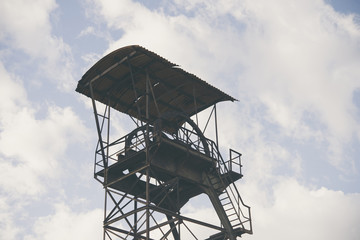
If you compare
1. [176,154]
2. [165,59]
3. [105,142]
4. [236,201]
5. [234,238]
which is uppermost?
[165,59]

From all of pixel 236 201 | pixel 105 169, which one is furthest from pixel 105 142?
pixel 236 201

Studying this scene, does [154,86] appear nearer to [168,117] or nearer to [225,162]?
[168,117]

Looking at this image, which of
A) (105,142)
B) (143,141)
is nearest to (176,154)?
(143,141)

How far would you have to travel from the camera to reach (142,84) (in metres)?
30.6

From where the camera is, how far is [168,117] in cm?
3278

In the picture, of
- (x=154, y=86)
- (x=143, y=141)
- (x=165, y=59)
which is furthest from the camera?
(x=154, y=86)

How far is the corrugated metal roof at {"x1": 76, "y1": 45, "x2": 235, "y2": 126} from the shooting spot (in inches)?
1120

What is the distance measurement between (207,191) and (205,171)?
103 cm

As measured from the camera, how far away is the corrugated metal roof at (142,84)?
28438mm

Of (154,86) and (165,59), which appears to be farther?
(154,86)

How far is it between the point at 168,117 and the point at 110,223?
7.88m

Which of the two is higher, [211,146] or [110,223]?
[211,146]

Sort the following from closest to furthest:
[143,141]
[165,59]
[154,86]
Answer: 1. [143,141]
2. [165,59]
3. [154,86]

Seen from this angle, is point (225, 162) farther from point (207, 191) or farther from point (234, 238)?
point (234, 238)
